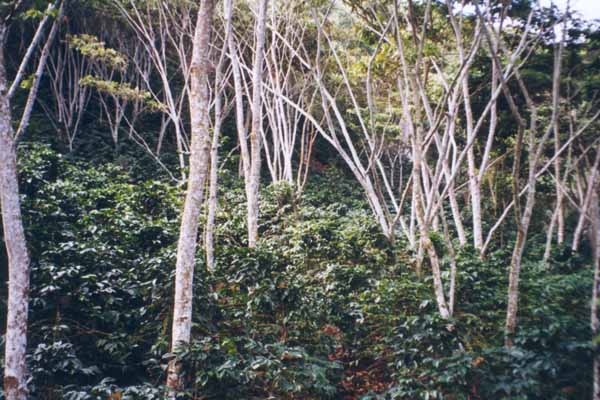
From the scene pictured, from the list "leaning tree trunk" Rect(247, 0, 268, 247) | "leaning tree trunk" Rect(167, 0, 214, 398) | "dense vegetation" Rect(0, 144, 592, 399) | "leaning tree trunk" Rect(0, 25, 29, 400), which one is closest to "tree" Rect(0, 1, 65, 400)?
"leaning tree trunk" Rect(0, 25, 29, 400)

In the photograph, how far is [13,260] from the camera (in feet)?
13.1

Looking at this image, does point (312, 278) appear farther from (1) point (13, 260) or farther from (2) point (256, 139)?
(1) point (13, 260)

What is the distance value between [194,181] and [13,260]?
5.58 ft

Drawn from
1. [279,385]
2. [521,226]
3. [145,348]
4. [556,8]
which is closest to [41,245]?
[145,348]

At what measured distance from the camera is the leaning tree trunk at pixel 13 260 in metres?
3.87

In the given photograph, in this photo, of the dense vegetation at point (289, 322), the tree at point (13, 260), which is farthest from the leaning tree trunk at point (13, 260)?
the dense vegetation at point (289, 322)

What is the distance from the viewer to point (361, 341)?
5.25 meters

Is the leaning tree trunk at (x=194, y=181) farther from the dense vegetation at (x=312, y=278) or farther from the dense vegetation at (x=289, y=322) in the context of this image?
the dense vegetation at (x=289, y=322)

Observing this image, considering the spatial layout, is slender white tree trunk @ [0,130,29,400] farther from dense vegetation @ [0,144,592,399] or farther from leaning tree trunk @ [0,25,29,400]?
dense vegetation @ [0,144,592,399]

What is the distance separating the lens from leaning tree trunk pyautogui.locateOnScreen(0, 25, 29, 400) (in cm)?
387

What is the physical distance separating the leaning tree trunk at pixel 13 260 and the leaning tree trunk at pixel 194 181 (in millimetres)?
1273

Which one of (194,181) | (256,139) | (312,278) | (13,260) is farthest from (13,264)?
(256,139)

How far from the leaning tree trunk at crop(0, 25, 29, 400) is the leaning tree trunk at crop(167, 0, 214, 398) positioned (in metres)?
1.27

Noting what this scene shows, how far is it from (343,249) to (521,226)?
3.28m
